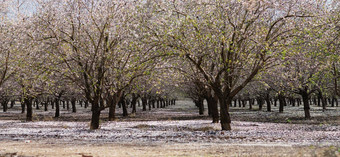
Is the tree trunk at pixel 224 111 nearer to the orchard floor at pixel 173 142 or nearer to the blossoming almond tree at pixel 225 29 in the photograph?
the orchard floor at pixel 173 142

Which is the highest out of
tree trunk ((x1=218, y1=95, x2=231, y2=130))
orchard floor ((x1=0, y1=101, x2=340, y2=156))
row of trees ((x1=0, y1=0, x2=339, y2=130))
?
row of trees ((x1=0, y1=0, x2=339, y2=130))

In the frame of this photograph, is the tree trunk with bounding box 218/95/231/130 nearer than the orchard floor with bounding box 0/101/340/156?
No

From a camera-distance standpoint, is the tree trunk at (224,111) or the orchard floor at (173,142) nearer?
the orchard floor at (173,142)

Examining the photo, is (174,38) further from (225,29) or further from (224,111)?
(224,111)

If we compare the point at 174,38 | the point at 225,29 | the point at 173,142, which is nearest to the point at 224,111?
the point at 225,29

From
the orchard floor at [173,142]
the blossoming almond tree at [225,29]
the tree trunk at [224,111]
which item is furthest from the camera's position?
the tree trunk at [224,111]

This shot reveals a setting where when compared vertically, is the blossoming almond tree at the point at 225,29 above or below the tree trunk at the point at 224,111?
above

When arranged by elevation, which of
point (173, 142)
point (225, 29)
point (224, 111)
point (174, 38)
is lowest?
point (173, 142)

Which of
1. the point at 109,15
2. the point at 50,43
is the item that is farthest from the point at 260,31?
the point at 50,43

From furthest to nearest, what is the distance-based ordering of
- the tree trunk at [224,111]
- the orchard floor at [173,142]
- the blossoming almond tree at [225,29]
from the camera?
1. the tree trunk at [224,111]
2. the blossoming almond tree at [225,29]
3. the orchard floor at [173,142]

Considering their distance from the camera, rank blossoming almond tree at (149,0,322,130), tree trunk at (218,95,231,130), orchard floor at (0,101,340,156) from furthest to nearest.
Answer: tree trunk at (218,95,231,130)
blossoming almond tree at (149,0,322,130)
orchard floor at (0,101,340,156)

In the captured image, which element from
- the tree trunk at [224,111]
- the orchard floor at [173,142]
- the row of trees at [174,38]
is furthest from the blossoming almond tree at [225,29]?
the orchard floor at [173,142]

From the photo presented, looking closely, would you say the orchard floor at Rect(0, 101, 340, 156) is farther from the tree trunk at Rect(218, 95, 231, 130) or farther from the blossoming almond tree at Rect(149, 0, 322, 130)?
the blossoming almond tree at Rect(149, 0, 322, 130)

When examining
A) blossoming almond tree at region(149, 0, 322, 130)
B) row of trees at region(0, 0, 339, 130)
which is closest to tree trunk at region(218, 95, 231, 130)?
row of trees at region(0, 0, 339, 130)
